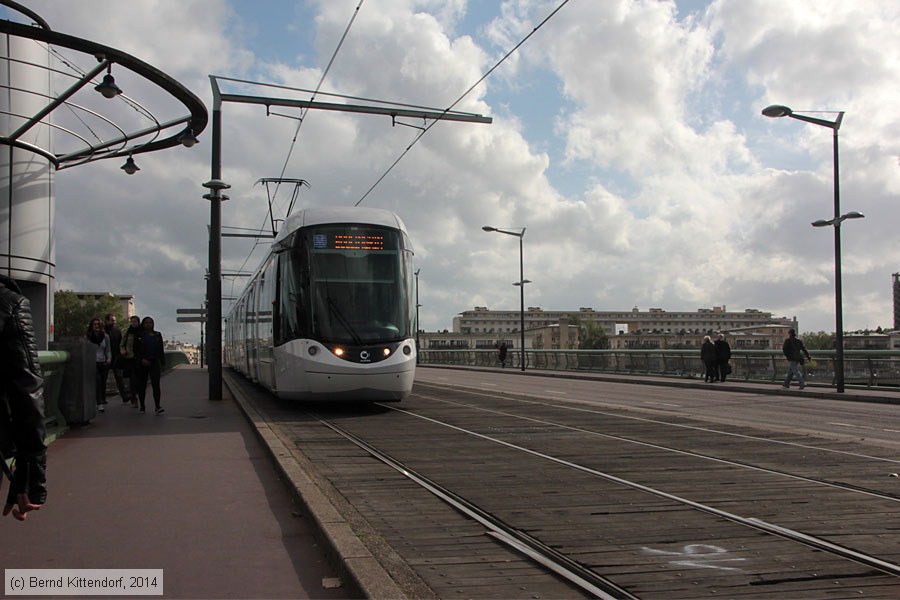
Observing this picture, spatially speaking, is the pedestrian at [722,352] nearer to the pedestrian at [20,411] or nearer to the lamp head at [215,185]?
the lamp head at [215,185]

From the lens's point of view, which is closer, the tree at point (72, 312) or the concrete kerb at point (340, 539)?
the concrete kerb at point (340, 539)

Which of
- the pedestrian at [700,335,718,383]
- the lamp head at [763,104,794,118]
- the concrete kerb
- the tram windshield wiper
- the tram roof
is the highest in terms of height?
the lamp head at [763,104,794,118]

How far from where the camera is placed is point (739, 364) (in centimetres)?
3000

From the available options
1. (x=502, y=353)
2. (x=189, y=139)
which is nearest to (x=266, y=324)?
(x=189, y=139)

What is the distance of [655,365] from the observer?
1352 inches

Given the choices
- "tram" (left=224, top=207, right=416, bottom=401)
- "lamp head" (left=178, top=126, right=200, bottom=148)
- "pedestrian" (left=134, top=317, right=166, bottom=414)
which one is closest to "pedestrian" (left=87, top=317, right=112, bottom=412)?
"pedestrian" (left=134, top=317, right=166, bottom=414)

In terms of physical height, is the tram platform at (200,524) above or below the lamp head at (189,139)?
below

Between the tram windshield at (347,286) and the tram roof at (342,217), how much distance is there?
0.13 metres

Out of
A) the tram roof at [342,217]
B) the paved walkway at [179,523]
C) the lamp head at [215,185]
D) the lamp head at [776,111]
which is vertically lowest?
the paved walkway at [179,523]

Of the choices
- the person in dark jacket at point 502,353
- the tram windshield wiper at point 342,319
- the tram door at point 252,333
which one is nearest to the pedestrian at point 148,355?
the tram windshield wiper at point 342,319

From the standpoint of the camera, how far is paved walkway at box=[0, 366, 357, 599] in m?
4.78

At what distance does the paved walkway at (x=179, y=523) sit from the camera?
478 cm

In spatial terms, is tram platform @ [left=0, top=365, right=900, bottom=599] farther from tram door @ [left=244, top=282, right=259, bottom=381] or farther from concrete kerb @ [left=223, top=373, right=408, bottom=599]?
tram door @ [left=244, top=282, right=259, bottom=381]

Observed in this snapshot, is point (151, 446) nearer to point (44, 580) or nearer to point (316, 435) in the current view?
point (316, 435)
